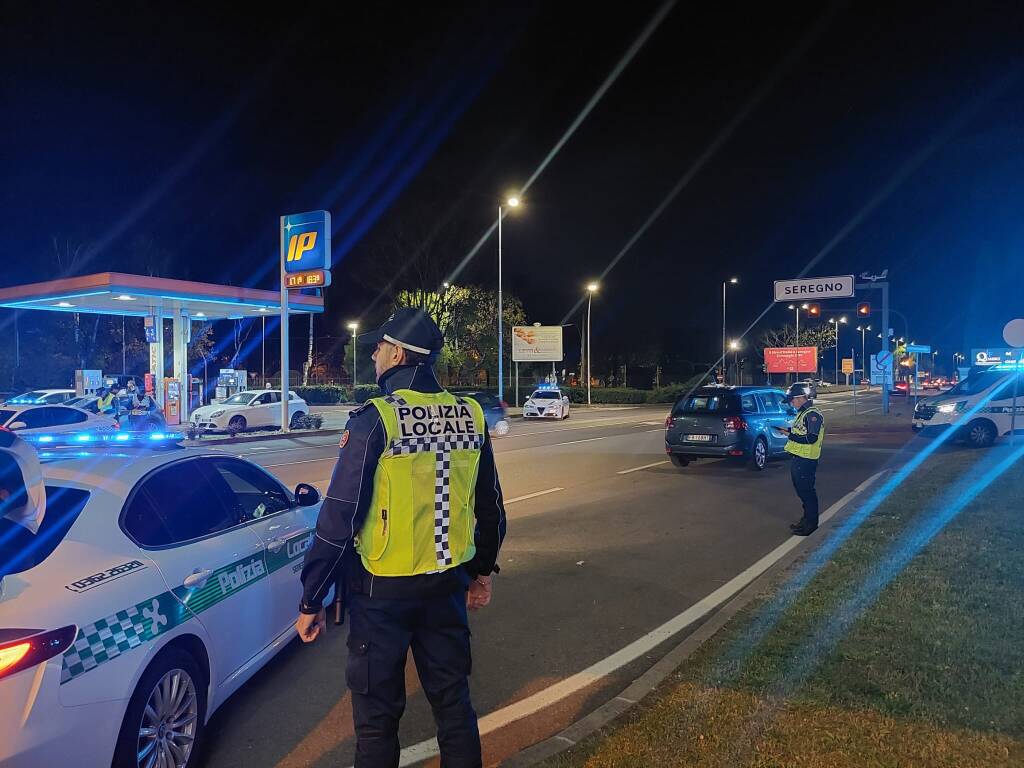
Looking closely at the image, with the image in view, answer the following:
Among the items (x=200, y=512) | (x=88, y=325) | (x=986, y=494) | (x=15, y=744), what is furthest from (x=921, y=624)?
(x=88, y=325)

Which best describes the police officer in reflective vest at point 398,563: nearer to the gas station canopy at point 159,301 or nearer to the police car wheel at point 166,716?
the police car wheel at point 166,716

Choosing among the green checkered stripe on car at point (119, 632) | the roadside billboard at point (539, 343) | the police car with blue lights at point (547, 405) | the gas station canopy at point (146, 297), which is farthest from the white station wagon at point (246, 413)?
the green checkered stripe on car at point (119, 632)

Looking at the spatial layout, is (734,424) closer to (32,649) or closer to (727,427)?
(727,427)

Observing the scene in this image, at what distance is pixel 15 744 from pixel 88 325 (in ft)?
174

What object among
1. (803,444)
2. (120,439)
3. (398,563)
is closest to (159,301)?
(120,439)

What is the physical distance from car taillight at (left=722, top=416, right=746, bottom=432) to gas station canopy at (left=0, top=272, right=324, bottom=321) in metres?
18.9

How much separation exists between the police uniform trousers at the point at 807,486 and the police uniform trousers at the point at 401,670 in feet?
21.5

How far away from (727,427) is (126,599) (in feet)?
39.2

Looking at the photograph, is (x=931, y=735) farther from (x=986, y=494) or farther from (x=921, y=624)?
(x=986, y=494)

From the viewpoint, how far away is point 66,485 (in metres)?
3.30

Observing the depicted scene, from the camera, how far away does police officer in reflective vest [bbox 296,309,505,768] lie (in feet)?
8.27

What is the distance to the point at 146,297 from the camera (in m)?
25.2

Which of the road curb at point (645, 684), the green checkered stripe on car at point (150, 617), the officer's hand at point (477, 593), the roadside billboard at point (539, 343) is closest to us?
the green checkered stripe on car at point (150, 617)

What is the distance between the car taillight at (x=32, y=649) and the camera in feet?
7.64
